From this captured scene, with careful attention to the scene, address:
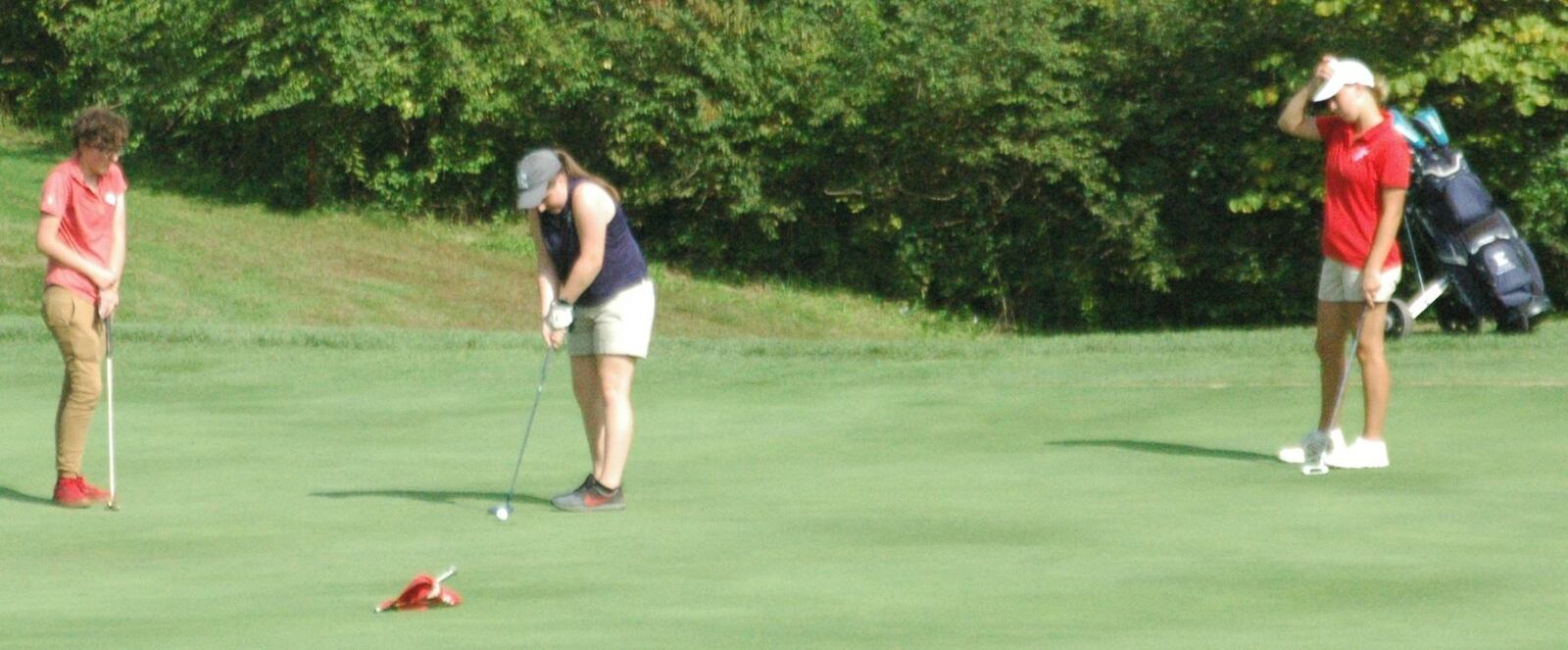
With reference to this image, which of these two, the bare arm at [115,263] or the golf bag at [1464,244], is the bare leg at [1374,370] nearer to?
the bare arm at [115,263]

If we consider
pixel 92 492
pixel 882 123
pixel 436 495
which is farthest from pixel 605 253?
pixel 882 123

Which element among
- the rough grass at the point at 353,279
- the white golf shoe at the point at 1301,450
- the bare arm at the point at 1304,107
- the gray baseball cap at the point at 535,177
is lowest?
the rough grass at the point at 353,279

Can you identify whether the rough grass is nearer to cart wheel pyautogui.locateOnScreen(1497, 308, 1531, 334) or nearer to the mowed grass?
the mowed grass

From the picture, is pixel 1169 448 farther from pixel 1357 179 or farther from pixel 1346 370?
pixel 1357 179

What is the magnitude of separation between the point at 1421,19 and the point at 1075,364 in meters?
13.7

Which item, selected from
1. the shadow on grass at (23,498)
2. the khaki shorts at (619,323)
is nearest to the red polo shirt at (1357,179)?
the khaki shorts at (619,323)

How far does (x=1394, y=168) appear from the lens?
933cm

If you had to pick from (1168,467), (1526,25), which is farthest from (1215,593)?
(1526,25)

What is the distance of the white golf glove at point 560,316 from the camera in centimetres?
840

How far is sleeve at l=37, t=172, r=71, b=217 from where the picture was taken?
877cm

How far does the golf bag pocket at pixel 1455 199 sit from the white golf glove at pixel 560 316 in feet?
32.5

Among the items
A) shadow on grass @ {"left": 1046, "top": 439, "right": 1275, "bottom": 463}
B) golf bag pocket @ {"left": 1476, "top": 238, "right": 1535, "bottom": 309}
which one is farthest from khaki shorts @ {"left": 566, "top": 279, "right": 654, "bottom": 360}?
golf bag pocket @ {"left": 1476, "top": 238, "right": 1535, "bottom": 309}

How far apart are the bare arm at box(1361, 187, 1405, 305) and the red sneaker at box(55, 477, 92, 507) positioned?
5.29m

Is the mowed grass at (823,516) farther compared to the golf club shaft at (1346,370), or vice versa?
the golf club shaft at (1346,370)
